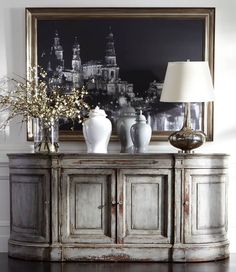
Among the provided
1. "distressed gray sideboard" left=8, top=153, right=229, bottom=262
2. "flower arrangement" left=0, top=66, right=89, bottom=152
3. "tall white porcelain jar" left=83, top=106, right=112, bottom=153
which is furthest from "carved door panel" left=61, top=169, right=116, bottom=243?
"flower arrangement" left=0, top=66, right=89, bottom=152

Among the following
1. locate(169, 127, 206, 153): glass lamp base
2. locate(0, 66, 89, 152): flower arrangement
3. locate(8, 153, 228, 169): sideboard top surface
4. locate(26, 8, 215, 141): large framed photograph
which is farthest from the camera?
locate(26, 8, 215, 141): large framed photograph

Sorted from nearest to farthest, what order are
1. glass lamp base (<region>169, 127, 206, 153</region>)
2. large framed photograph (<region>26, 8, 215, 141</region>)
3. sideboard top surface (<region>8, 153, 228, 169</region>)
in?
sideboard top surface (<region>8, 153, 228, 169</region>), glass lamp base (<region>169, 127, 206, 153</region>), large framed photograph (<region>26, 8, 215, 141</region>)

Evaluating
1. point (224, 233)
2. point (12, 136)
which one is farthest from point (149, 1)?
point (224, 233)

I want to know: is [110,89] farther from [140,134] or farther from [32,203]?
[32,203]

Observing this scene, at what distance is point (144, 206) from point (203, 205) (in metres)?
0.38

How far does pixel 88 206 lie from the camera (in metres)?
3.61

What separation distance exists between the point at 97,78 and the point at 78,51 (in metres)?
Answer: 0.23

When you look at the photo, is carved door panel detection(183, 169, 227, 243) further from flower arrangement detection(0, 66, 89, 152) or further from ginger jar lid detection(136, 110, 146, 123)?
flower arrangement detection(0, 66, 89, 152)

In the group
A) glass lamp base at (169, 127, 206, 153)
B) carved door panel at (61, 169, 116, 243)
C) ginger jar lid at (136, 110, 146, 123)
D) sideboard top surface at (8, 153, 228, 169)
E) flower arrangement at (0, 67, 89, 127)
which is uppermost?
flower arrangement at (0, 67, 89, 127)

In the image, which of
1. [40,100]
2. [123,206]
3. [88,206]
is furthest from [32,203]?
[40,100]

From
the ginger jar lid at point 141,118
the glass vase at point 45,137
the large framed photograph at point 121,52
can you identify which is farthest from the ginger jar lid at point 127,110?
the glass vase at point 45,137

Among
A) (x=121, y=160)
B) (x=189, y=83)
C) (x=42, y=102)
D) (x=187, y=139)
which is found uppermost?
(x=189, y=83)

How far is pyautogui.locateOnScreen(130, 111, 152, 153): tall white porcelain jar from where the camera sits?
3805 mm

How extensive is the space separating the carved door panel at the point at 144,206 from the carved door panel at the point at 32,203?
1.53 ft
